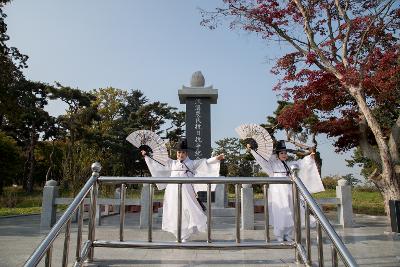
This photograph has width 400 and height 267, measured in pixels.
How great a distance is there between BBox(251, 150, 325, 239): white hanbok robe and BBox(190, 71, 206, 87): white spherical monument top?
6086 millimetres

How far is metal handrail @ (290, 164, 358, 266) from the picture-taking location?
2.52m

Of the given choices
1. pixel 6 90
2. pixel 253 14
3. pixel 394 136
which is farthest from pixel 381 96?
pixel 6 90

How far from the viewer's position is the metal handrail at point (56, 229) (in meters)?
2.49

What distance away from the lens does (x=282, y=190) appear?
6.84 meters

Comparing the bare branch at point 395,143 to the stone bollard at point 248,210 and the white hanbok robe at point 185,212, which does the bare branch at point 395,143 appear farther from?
the white hanbok robe at point 185,212

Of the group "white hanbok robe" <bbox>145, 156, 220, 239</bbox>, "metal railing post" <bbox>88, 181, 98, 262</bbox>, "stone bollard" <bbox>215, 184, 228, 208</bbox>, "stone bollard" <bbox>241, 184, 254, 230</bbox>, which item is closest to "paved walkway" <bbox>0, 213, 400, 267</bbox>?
"metal railing post" <bbox>88, 181, 98, 262</bbox>

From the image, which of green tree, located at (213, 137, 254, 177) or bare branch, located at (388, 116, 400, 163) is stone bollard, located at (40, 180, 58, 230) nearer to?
bare branch, located at (388, 116, 400, 163)

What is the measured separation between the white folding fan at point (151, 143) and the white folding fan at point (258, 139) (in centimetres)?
161

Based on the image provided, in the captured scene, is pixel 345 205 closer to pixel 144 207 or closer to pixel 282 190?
pixel 282 190

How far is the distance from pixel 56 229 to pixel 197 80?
33.6 feet

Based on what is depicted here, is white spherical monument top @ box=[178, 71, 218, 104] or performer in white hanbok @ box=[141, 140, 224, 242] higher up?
white spherical monument top @ box=[178, 71, 218, 104]

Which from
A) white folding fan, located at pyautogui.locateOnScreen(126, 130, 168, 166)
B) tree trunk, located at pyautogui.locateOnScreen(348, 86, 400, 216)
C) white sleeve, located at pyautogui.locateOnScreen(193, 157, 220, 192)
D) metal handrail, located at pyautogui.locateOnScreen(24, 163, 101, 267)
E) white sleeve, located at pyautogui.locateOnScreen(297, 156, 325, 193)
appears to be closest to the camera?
metal handrail, located at pyautogui.locateOnScreen(24, 163, 101, 267)

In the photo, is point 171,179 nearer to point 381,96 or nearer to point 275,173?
point 275,173

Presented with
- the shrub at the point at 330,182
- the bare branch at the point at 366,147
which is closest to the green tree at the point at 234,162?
the shrub at the point at 330,182
